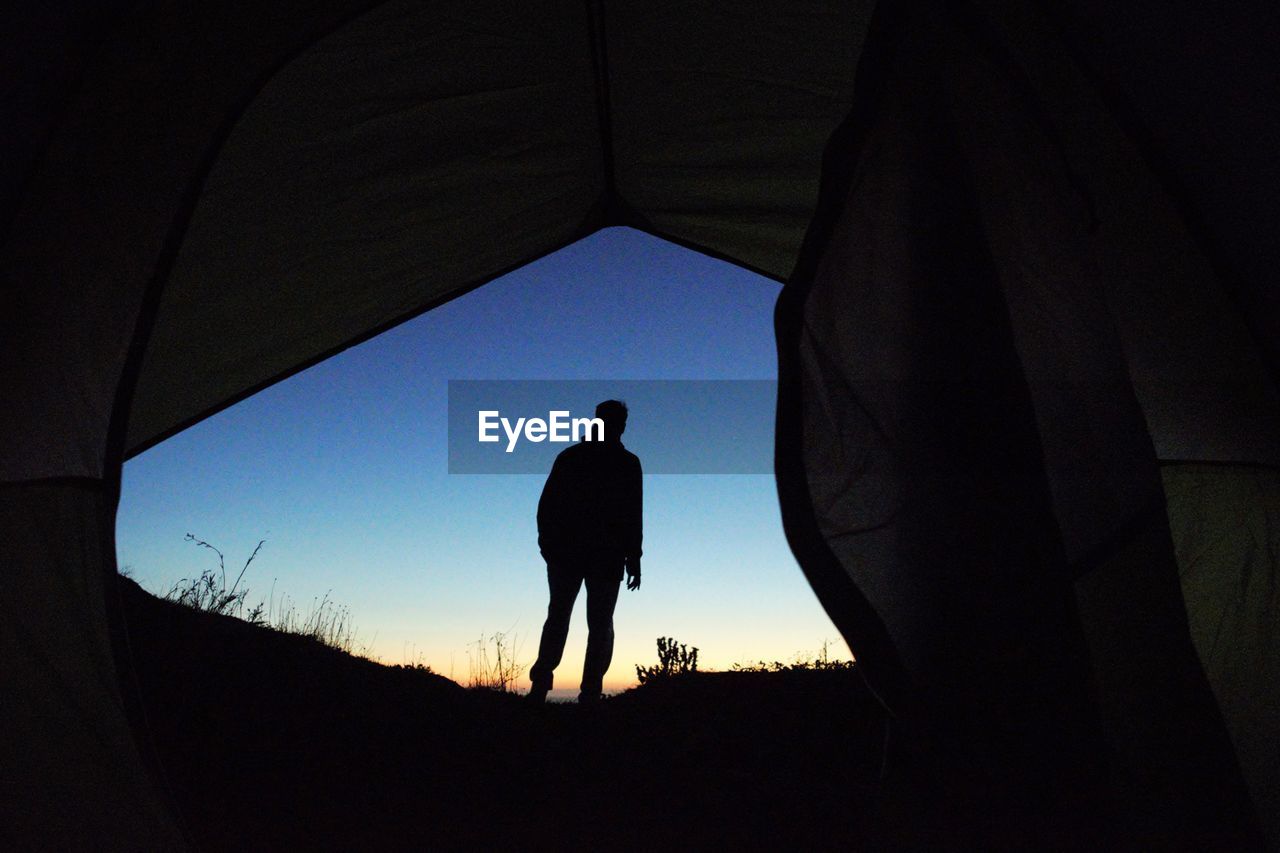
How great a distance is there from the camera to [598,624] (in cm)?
493

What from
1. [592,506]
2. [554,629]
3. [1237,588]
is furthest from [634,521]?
[1237,588]

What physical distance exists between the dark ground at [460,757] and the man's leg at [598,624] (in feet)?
0.65

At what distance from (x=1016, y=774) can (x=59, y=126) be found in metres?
2.46

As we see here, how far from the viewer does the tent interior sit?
6.05 feet

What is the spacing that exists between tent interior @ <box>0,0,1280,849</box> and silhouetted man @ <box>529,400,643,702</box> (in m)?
2.18

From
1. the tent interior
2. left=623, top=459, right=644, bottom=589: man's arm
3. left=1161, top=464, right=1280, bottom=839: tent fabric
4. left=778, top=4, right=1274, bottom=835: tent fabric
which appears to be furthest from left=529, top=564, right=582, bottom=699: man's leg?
left=778, top=4, right=1274, bottom=835: tent fabric

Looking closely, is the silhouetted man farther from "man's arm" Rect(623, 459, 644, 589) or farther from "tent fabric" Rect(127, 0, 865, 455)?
"tent fabric" Rect(127, 0, 865, 455)

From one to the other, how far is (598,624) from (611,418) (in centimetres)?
105

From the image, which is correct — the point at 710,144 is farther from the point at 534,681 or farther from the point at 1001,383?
the point at 534,681

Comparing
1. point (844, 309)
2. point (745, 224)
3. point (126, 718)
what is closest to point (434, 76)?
point (745, 224)

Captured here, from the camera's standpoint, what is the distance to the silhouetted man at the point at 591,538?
488 centimetres

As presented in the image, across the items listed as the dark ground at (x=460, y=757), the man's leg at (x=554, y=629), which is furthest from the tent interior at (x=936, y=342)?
the man's leg at (x=554, y=629)

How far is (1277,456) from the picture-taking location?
248 cm

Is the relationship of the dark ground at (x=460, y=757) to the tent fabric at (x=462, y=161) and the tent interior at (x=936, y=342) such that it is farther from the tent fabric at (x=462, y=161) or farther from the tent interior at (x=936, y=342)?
the tent fabric at (x=462, y=161)
